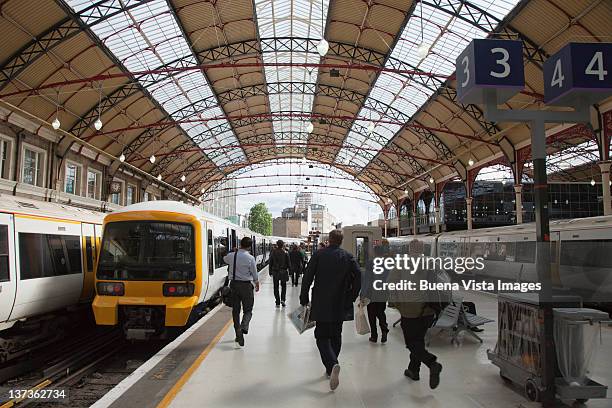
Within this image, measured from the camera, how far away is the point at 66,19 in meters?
17.0

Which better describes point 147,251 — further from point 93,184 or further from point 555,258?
point 93,184

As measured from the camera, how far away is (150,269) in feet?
27.0

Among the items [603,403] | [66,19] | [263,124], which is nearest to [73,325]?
[603,403]

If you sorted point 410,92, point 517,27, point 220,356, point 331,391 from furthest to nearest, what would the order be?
point 410,92 → point 517,27 → point 220,356 → point 331,391

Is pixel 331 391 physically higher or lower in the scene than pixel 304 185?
lower

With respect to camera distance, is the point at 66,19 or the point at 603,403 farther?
the point at 66,19

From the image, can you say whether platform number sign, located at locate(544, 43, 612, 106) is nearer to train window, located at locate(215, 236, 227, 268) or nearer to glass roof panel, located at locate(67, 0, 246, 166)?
train window, located at locate(215, 236, 227, 268)

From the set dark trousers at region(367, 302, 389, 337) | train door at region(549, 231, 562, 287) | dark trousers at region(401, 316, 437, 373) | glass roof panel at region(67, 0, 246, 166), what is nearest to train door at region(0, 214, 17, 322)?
dark trousers at region(367, 302, 389, 337)

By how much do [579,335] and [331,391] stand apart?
252 cm

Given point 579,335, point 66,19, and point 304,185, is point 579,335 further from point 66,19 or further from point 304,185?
point 304,185

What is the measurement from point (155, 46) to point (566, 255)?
18311 mm

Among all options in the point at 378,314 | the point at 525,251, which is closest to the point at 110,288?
the point at 378,314

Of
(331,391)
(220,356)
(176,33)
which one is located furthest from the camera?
(176,33)

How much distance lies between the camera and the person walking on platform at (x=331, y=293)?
5188 mm
